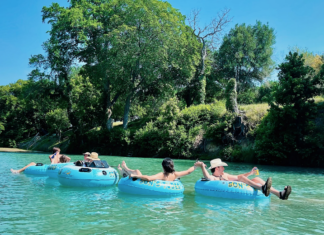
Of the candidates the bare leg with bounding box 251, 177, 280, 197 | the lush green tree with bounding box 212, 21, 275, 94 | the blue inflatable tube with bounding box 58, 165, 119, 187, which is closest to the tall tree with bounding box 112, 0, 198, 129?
the lush green tree with bounding box 212, 21, 275, 94

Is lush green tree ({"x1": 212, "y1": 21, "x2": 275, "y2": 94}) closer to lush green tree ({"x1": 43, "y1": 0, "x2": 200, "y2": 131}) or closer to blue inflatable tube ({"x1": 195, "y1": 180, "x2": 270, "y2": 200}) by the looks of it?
lush green tree ({"x1": 43, "y1": 0, "x2": 200, "y2": 131})

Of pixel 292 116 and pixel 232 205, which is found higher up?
pixel 292 116

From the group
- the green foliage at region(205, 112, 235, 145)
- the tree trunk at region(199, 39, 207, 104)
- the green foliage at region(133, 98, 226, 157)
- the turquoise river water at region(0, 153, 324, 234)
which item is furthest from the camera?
the tree trunk at region(199, 39, 207, 104)

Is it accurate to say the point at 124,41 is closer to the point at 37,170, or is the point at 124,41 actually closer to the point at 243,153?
the point at 243,153

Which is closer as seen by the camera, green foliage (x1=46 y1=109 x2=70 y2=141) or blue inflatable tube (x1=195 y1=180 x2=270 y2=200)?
blue inflatable tube (x1=195 y1=180 x2=270 y2=200)

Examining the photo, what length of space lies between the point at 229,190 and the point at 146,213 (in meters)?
2.87

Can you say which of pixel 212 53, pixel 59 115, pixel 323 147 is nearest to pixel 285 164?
pixel 323 147

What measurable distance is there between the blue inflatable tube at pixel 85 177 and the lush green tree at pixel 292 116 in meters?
14.7

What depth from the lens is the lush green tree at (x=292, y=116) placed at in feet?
69.7

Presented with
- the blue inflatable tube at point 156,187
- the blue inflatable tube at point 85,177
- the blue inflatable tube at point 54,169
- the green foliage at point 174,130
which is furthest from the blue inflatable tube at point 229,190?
the green foliage at point 174,130

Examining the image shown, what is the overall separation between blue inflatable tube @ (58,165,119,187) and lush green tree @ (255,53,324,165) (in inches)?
578

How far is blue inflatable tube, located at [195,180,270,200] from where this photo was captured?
29.3ft

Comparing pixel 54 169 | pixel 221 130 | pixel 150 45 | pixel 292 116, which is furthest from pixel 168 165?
pixel 150 45

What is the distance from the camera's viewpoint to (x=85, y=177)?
36.0 ft
